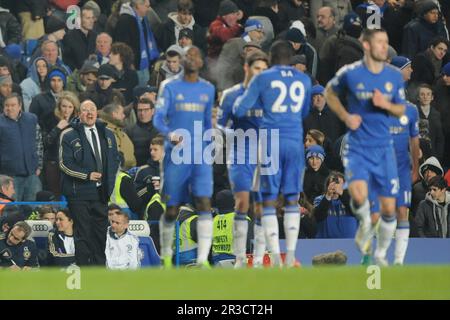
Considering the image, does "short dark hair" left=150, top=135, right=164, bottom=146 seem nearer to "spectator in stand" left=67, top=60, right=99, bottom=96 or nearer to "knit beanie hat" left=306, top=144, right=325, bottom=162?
"knit beanie hat" left=306, top=144, right=325, bottom=162

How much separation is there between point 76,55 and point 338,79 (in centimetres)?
815

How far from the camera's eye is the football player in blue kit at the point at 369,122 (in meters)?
18.0

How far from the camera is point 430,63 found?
24766mm

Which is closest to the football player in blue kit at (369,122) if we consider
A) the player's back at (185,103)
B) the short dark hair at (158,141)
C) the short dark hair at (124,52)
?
the player's back at (185,103)

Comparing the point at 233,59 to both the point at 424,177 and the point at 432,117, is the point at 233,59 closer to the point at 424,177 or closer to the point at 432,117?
the point at 432,117

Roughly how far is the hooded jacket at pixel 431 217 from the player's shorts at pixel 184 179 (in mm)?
4876

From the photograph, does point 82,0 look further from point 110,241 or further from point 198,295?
point 198,295

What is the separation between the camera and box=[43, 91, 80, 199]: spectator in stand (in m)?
22.8

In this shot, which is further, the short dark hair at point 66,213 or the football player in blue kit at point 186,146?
the short dark hair at point 66,213

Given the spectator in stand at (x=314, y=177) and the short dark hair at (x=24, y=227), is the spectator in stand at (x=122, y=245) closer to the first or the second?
the short dark hair at (x=24, y=227)

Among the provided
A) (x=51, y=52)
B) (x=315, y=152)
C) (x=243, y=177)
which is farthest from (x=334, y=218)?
(x=51, y=52)

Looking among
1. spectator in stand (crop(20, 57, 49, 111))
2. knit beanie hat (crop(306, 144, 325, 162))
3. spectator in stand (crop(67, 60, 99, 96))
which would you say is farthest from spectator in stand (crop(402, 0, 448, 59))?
spectator in stand (crop(20, 57, 49, 111))

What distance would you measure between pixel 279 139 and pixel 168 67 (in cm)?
592

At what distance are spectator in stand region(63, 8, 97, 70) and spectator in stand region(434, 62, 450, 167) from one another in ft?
17.4
